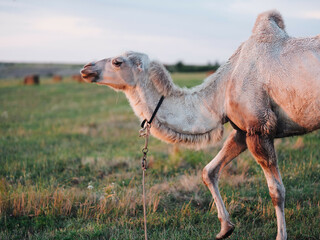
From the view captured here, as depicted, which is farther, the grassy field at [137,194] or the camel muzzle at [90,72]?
the grassy field at [137,194]

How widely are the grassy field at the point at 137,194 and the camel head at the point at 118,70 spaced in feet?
2.20

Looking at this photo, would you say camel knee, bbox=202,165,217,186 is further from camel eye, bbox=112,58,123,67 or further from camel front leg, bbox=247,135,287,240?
camel eye, bbox=112,58,123,67

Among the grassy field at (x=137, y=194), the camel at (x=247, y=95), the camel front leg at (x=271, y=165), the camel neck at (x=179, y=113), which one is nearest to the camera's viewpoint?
the camel at (x=247, y=95)

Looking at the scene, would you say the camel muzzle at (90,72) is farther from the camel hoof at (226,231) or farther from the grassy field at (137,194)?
the camel hoof at (226,231)

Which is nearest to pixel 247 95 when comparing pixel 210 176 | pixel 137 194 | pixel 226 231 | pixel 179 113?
pixel 179 113

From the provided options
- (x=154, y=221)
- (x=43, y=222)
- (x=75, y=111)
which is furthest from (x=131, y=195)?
(x=75, y=111)

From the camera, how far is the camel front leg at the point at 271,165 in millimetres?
4051

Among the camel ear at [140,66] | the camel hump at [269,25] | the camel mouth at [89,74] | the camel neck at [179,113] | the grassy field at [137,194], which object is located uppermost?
Answer: the camel hump at [269,25]

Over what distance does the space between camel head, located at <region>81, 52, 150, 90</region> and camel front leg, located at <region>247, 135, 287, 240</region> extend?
63.4 inches

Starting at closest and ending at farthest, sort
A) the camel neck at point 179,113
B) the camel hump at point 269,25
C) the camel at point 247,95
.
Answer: the camel at point 247,95
the camel neck at point 179,113
the camel hump at point 269,25

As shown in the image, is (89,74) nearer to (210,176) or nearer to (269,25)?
(210,176)

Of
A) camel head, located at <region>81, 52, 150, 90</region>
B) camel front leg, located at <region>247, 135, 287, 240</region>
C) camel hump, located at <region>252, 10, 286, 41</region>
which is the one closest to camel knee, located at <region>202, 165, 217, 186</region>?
camel front leg, located at <region>247, 135, 287, 240</region>

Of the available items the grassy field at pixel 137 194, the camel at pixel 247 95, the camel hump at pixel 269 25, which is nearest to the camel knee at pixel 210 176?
the camel at pixel 247 95

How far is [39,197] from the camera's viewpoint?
523cm
